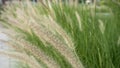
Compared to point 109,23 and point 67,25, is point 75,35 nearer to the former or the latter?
point 67,25

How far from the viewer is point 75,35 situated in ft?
7.87

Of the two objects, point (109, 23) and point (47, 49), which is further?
point (109, 23)

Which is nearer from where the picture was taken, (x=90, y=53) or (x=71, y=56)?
(x=71, y=56)

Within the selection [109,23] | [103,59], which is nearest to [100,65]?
[103,59]

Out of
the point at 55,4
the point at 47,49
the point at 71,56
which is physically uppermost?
the point at 71,56

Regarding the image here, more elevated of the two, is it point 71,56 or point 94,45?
point 71,56

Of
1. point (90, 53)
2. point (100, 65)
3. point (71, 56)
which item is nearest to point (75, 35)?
point (90, 53)

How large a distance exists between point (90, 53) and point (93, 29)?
0.95 feet

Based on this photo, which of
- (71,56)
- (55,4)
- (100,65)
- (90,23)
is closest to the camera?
(71,56)

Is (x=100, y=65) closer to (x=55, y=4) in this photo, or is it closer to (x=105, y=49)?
(x=105, y=49)

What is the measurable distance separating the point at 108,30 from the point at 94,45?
386mm

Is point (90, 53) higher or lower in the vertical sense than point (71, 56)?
lower

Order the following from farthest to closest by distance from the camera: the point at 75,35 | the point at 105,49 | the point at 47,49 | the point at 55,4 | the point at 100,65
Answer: the point at 55,4 < the point at 75,35 < the point at 47,49 < the point at 105,49 < the point at 100,65

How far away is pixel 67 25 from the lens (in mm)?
2611
